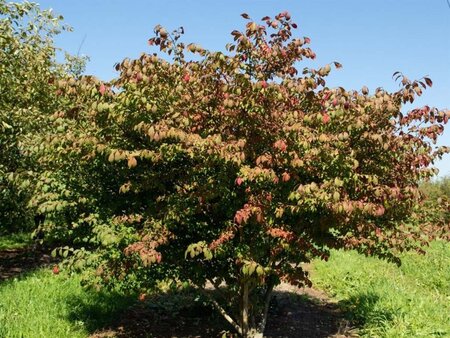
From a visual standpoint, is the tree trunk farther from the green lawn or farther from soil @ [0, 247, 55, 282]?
soil @ [0, 247, 55, 282]

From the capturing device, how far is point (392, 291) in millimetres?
8422

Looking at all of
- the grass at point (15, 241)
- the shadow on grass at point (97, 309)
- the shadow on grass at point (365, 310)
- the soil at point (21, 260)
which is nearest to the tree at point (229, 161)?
the shadow on grass at point (97, 309)

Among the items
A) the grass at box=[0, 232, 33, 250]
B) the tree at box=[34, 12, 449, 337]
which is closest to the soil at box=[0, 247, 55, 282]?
the grass at box=[0, 232, 33, 250]

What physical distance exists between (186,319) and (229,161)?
454cm

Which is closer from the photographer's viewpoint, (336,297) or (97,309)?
(97,309)

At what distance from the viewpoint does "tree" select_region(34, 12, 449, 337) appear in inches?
177

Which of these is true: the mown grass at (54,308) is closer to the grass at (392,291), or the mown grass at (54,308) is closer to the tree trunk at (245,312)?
the tree trunk at (245,312)

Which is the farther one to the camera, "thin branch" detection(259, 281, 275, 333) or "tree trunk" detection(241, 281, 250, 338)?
"thin branch" detection(259, 281, 275, 333)

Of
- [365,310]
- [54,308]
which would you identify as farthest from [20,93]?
[365,310]

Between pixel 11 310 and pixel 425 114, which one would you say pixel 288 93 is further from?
pixel 11 310

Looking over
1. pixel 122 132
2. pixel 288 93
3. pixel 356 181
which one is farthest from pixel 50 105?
pixel 356 181

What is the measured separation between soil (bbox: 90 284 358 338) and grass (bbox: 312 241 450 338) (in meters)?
0.43

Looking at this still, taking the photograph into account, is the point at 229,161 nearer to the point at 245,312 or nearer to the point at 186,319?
the point at 245,312

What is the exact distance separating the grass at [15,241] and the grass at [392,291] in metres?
10.5
